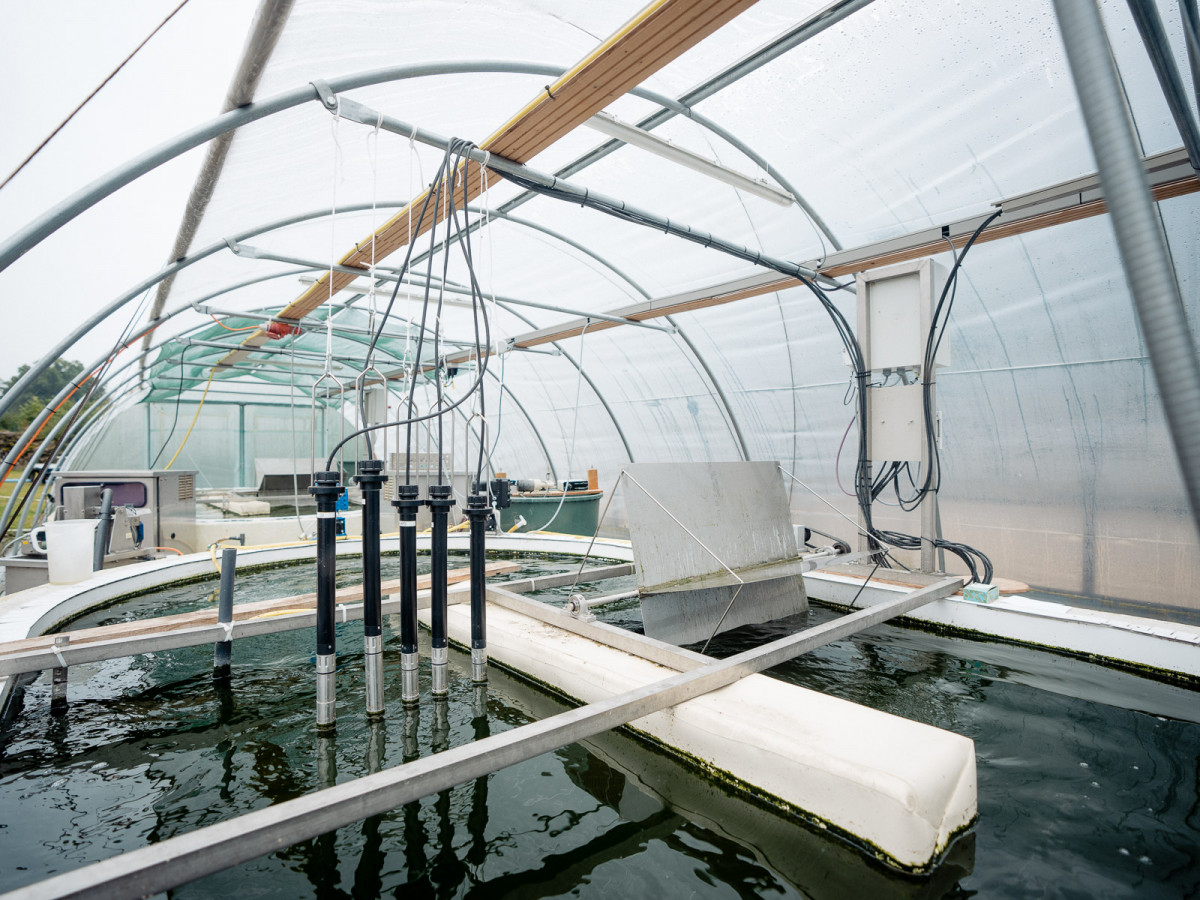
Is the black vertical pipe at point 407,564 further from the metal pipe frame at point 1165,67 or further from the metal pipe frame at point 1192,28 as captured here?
the metal pipe frame at point 1192,28

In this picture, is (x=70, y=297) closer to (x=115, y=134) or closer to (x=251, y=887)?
(x=115, y=134)

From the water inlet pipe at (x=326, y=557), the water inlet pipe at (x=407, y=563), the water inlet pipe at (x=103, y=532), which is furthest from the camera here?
the water inlet pipe at (x=103, y=532)

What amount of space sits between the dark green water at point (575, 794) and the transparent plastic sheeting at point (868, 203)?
202cm

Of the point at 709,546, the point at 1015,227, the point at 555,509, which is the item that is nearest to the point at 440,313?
the point at 709,546

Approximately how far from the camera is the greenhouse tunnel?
10.1 feet

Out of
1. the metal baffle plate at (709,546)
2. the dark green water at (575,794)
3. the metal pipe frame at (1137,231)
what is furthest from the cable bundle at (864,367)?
the metal pipe frame at (1137,231)

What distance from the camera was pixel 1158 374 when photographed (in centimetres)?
87

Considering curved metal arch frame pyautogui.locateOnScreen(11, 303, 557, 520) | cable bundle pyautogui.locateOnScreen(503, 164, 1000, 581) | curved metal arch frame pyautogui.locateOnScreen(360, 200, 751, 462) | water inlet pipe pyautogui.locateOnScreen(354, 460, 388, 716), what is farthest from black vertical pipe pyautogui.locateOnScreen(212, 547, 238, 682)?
curved metal arch frame pyautogui.locateOnScreen(360, 200, 751, 462)

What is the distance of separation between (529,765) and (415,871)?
66cm

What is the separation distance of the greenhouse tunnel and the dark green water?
3.80 feet

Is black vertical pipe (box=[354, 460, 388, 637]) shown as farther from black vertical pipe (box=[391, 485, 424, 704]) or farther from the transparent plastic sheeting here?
the transparent plastic sheeting

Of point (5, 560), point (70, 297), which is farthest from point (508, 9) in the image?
point (5, 560)

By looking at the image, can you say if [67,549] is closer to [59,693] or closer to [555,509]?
[59,693]

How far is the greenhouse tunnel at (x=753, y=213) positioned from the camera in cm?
307
